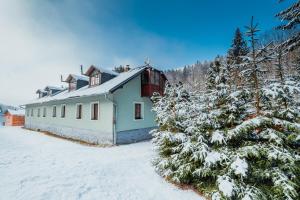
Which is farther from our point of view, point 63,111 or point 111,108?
point 63,111

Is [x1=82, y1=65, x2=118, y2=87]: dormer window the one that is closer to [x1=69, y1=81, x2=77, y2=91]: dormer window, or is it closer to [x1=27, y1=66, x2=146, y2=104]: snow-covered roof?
[x1=27, y1=66, x2=146, y2=104]: snow-covered roof

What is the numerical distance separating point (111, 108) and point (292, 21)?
454 inches

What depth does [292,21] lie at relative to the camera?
722 centimetres

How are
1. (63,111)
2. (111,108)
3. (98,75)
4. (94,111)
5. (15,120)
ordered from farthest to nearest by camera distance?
(15,120) → (63,111) → (98,75) → (94,111) → (111,108)

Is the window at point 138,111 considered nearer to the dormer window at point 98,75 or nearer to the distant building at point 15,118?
the dormer window at point 98,75

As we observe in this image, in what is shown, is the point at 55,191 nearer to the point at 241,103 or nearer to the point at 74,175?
the point at 74,175

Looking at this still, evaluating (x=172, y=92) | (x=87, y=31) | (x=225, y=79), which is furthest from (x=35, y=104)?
(x=225, y=79)

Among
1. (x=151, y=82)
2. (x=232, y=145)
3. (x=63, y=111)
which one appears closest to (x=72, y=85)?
(x=63, y=111)

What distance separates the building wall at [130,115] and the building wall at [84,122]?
30.1 inches

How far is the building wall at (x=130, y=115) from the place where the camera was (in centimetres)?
1390

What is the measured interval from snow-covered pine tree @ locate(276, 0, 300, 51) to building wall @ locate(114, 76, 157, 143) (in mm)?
10664

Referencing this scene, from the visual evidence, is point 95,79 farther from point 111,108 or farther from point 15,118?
point 15,118

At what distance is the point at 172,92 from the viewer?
7.29m

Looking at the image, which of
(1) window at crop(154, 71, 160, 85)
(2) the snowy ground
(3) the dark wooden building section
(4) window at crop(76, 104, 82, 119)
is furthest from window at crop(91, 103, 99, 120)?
(2) the snowy ground
